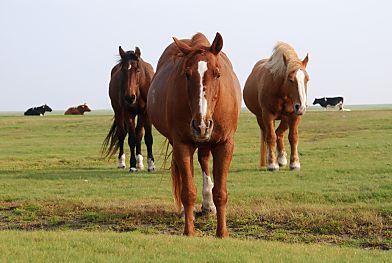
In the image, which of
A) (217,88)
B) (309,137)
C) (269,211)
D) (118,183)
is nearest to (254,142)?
(309,137)

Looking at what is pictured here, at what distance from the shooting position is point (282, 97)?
13.8 meters

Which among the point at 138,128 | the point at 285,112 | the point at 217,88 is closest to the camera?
the point at 217,88

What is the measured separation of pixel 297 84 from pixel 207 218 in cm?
483

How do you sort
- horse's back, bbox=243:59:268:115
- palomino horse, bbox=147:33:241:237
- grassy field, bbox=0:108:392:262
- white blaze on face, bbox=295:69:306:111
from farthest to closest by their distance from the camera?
horse's back, bbox=243:59:268:115, white blaze on face, bbox=295:69:306:111, palomino horse, bbox=147:33:241:237, grassy field, bbox=0:108:392:262

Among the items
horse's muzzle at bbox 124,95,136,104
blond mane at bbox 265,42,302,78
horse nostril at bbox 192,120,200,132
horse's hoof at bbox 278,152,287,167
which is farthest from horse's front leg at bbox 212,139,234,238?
horse's hoof at bbox 278,152,287,167

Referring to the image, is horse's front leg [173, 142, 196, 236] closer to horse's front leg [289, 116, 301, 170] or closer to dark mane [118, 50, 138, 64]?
horse's front leg [289, 116, 301, 170]

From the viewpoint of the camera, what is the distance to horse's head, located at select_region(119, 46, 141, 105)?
556 inches

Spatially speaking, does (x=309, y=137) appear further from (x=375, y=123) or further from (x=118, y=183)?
(x=118, y=183)

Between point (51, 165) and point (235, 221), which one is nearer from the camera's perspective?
point (235, 221)

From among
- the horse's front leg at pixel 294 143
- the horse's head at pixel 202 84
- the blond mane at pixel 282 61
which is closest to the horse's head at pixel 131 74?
the blond mane at pixel 282 61

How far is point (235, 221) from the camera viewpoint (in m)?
9.12

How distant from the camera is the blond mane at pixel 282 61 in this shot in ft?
43.5

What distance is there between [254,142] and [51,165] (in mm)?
10729

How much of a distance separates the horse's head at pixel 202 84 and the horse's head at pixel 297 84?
18.8ft
